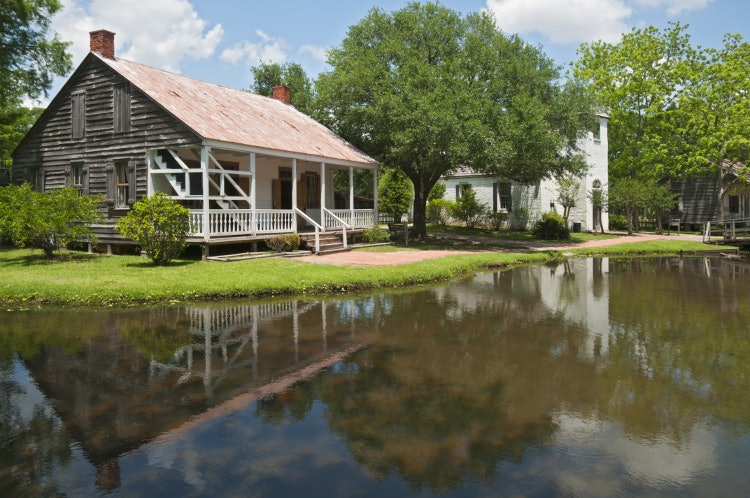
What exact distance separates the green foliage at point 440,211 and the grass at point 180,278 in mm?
18781

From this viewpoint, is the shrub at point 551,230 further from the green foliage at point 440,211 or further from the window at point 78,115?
the window at point 78,115

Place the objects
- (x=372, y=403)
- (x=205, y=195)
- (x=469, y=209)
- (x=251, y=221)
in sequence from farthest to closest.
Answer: (x=469, y=209) → (x=251, y=221) → (x=205, y=195) → (x=372, y=403)

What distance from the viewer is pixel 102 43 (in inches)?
782

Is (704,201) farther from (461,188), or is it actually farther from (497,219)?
(461,188)

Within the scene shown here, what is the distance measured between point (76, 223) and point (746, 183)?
118ft

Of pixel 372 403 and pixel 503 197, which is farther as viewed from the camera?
pixel 503 197

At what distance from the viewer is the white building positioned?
1339 inches

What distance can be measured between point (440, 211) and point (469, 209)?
2.61m

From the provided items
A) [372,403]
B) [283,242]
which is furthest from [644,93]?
[372,403]

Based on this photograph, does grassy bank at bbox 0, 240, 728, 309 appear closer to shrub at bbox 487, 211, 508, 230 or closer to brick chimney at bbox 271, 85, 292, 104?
brick chimney at bbox 271, 85, 292, 104

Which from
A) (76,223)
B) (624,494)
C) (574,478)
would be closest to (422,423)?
(574,478)

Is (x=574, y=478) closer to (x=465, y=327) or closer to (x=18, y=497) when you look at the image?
(x=18, y=497)

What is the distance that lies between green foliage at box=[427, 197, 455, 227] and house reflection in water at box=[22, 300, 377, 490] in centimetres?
2714

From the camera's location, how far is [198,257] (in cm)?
1773
